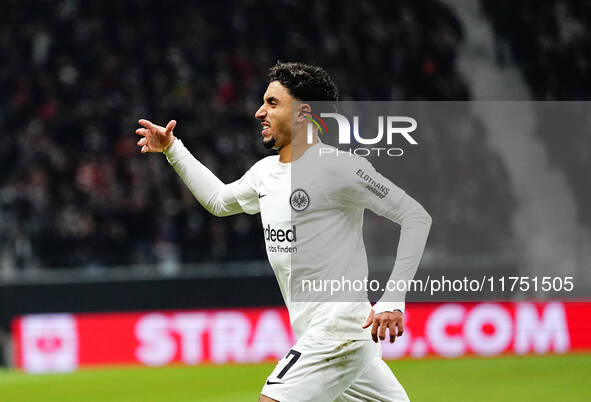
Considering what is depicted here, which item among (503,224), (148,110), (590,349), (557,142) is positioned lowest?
(590,349)

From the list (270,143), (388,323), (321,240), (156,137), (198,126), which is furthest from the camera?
(198,126)

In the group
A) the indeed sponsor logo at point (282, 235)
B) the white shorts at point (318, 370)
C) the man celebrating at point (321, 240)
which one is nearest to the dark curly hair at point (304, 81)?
the man celebrating at point (321, 240)

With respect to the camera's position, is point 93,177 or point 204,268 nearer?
point 204,268

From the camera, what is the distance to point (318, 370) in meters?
4.40

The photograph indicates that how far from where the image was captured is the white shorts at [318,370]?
4352mm

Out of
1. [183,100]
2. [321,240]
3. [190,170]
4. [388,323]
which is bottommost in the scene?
[388,323]

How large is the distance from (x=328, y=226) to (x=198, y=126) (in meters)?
11.3

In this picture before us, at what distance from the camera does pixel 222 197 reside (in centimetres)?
508

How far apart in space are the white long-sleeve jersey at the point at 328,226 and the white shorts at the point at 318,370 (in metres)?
0.05

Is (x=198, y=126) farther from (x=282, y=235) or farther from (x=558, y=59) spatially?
(x=282, y=235)

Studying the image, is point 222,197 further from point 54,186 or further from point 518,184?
point 54,186

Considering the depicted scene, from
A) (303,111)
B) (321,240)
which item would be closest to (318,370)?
(321,240)

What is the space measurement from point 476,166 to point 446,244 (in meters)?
0.94

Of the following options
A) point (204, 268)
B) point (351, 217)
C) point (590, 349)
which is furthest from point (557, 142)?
point (351, 217)
